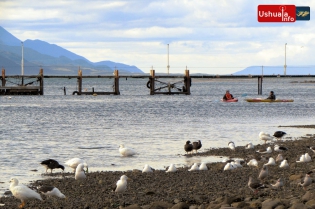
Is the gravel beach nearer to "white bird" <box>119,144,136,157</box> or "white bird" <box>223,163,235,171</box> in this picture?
"white bird" <box>223,163,235,171</box>

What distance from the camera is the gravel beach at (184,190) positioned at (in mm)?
14031

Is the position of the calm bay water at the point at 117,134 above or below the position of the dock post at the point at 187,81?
below

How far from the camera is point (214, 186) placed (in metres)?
17.6

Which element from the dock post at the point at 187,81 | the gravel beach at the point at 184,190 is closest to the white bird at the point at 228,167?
the gravel beach at the point at 184,190

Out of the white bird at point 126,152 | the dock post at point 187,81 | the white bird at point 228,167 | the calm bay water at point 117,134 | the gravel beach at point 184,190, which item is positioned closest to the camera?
the gravel beach at point 184,190

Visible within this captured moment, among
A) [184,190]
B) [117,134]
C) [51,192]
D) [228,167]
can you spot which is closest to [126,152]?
[228,167]

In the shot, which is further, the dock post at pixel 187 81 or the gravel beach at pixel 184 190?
the dock post at pixel 187 81

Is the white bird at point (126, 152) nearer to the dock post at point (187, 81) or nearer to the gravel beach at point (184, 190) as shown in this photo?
the gravel beach at point (184, 190)

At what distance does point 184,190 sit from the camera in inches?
671

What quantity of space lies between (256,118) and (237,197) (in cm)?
3407

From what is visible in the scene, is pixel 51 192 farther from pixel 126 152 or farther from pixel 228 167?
pixel 126 152

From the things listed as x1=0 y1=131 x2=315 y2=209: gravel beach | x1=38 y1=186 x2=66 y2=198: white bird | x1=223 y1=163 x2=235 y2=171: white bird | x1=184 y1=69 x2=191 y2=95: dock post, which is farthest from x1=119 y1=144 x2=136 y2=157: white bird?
x1=184 y1=69 x2=191 y2=95: dock post

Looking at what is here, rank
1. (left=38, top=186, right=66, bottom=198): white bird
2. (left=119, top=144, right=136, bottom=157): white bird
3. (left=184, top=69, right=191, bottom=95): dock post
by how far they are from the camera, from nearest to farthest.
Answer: (left=38, top=186, right=66, bottom=198): white bird < (left=119, top=144, right=136, bottom=157): white bird < (left=184, top=69, right=191, bottom=95): dock post

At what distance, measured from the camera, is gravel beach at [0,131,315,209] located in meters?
14.0
